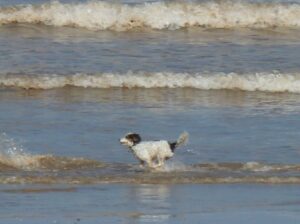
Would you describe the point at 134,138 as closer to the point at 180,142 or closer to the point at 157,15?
the point at 180,142

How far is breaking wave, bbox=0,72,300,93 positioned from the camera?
579 inches

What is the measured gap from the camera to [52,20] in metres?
18.9

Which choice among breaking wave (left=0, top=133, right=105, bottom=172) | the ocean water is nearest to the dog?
the ocean water

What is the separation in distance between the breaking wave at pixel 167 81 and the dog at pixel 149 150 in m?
4.11

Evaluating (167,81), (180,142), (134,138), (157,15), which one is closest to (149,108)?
(167,81)

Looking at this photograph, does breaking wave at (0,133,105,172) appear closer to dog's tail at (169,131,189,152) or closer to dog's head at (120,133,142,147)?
dog's head at (120,133,142,147)

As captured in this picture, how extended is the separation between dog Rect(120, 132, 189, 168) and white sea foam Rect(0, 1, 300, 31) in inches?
322

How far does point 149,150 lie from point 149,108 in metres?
2.78

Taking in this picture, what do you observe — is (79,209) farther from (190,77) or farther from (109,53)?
(109,53)

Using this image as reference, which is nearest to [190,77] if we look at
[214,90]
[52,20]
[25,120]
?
[214,90]

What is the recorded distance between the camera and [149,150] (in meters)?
10.5

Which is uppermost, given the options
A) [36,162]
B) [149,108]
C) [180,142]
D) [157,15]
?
[157,15]

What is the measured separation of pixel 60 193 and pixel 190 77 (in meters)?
5.80

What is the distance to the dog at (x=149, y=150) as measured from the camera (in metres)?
10.5
